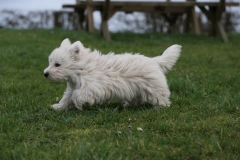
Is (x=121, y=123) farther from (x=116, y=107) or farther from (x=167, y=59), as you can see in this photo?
(x=167, y=59)

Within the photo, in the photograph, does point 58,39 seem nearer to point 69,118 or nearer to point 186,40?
point 186,40

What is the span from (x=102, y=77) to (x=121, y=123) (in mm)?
692

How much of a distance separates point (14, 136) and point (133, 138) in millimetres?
1099

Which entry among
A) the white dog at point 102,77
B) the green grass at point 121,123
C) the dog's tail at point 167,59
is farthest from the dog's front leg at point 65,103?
the dog's tail at point 167,59

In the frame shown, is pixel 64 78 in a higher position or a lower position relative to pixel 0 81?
higher

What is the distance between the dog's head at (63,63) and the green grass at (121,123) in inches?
16.5

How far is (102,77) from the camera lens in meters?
4.59

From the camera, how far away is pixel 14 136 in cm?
366

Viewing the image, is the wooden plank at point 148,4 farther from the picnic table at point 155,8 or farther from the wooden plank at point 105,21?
the wooden plank at point 105,21


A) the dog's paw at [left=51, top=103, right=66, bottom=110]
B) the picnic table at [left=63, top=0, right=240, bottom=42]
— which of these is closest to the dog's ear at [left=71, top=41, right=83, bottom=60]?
the dog's paw at [left=51, top=103, right=66, bottom=110]

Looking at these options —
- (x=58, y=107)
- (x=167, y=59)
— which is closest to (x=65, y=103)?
(x=58, y=107)

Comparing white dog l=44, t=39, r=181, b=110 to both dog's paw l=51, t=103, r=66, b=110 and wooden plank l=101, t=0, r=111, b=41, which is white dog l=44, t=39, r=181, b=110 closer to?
dog's paw l=51, t=103, r=66, b=110

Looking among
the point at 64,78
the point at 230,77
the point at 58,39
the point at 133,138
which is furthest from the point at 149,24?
the point at 133,138

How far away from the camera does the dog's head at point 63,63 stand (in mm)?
4547
